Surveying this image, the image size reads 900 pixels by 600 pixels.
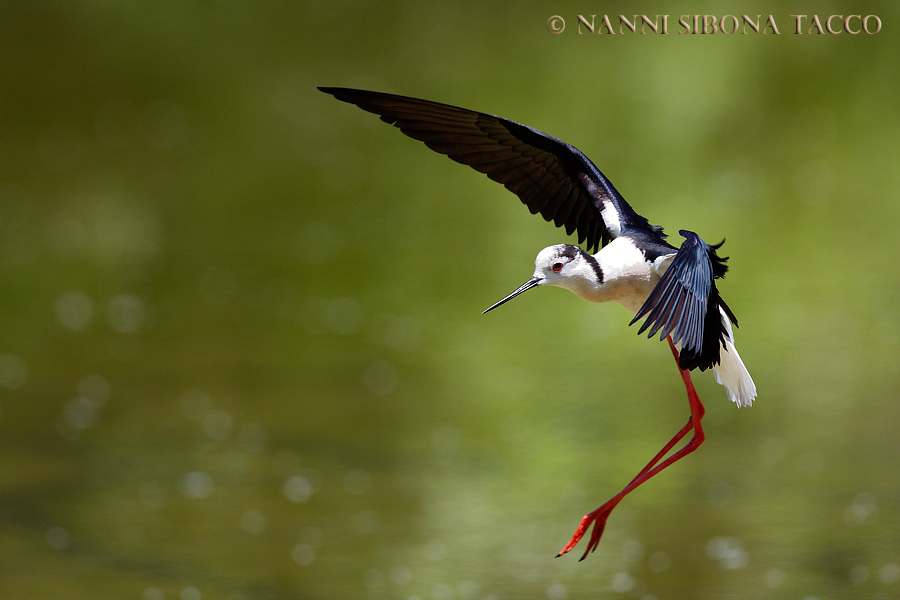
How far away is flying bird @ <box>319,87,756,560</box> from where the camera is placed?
2463mm

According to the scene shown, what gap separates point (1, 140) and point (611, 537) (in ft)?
20.9

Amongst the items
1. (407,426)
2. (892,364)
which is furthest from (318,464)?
(892,364)

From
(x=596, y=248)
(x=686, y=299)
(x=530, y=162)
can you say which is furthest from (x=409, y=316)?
(x=686, y=299)

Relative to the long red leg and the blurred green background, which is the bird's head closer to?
the long red leg

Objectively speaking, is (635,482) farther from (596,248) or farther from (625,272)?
(596,248)

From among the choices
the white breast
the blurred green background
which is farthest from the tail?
the blurred green background

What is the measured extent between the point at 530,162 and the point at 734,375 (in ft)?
2.19

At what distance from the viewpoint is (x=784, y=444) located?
589 cm

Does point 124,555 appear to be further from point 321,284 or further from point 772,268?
point 772,268

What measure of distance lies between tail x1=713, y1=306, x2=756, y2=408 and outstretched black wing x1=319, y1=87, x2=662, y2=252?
0.31 meters

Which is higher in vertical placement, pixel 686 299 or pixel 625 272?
pixel 625 272

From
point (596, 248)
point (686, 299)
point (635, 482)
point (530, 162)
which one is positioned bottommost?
point (635, 482)

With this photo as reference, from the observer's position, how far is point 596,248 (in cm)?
310

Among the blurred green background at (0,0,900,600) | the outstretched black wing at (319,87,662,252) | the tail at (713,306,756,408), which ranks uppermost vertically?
the blurred green background at (0,0,900,600)
